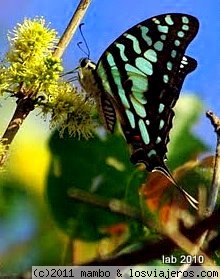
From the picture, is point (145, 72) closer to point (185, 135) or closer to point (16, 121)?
point (185, 135)

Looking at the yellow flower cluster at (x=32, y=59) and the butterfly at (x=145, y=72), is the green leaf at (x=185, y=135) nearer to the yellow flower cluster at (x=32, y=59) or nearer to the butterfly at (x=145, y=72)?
the butterfly at (x=145, y=72)

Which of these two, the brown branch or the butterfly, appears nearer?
the brown branch

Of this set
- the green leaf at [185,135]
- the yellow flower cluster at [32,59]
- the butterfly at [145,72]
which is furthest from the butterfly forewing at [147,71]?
the yellow flower cluster at [32,59]

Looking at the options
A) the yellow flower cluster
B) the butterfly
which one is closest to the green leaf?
the butterfly

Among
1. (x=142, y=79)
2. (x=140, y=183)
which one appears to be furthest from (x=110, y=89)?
(x=140, y=183)

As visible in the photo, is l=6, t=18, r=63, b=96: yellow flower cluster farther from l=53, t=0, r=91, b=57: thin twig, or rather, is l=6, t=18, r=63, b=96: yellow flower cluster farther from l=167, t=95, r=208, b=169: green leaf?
l=167, t=95, r=208, b=169: green leaf

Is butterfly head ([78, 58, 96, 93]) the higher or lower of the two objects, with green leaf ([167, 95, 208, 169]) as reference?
higher

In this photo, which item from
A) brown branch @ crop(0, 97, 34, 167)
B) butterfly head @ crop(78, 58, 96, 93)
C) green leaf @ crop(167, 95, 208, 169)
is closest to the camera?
brown branch @ crop(0, 97, 34, 167)
